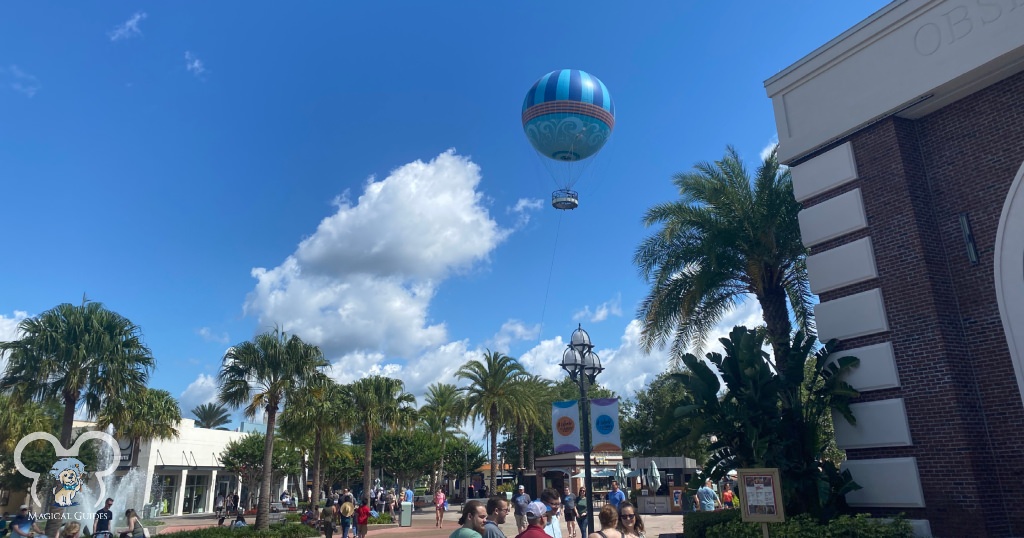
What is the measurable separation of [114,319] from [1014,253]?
1093 inches

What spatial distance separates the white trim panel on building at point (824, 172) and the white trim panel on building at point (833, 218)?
1.10 ft

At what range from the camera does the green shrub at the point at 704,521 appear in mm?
15363

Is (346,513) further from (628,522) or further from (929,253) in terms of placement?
(929,253)

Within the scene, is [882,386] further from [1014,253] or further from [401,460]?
[401,460]

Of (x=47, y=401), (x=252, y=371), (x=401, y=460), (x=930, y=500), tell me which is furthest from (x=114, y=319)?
(x=401, y=460)

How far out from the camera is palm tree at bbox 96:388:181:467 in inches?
1012

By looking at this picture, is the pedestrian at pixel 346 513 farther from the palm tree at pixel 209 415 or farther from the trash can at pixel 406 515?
the palm tree at pixel 209 415

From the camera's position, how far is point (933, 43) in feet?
44.0

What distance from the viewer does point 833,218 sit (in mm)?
14703

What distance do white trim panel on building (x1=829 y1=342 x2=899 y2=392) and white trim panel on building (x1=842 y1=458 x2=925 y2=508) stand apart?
1490 millimetres

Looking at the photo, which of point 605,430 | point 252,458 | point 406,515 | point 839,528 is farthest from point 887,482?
point 252,458

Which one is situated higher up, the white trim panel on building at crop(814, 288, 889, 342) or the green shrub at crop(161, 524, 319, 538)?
the white trim panel on building at crop(814, 288, 889, 342)

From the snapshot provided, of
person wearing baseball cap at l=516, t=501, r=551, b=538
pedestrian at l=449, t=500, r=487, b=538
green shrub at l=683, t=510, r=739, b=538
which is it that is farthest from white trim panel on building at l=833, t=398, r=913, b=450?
pedestrian at l=449, t=500, r=487, b=538

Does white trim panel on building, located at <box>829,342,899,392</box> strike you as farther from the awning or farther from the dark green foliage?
the awning
